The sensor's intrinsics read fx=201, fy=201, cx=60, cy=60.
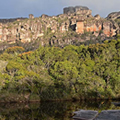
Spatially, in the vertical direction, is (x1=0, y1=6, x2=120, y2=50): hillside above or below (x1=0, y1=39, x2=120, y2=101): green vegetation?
above

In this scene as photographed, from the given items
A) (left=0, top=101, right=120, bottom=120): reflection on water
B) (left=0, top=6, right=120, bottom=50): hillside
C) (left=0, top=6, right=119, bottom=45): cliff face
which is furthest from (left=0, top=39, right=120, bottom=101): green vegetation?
(left=0, top=6, right=119, bottom=45): cliff face

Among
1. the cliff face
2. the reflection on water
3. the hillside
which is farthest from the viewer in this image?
the cliff face

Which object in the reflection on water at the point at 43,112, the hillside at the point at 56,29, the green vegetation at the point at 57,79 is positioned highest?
the hillside at the point at 56,29

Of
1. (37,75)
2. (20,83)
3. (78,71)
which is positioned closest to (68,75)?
(78,71)

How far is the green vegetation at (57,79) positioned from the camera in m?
49.4

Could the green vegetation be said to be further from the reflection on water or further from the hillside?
the hillside

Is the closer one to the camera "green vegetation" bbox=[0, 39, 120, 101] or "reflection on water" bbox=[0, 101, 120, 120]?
"reflection on water" bbox=[0, 101, 120, 120]

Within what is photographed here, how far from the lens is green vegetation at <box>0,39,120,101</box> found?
162 ft

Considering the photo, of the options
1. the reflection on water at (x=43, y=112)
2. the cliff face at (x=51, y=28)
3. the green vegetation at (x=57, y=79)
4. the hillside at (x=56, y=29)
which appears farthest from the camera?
the cliff face at (x=51, y=28)

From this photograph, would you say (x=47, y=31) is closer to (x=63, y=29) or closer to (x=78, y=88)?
(x=63, y=29)

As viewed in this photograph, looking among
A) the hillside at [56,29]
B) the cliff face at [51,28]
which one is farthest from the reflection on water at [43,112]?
the cliff face at [51,28]

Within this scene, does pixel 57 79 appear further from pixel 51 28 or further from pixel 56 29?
pixel 51 28

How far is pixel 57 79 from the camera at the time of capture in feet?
180

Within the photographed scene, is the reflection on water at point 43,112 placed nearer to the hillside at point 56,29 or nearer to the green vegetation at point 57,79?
the green vegetation at point 57,79
